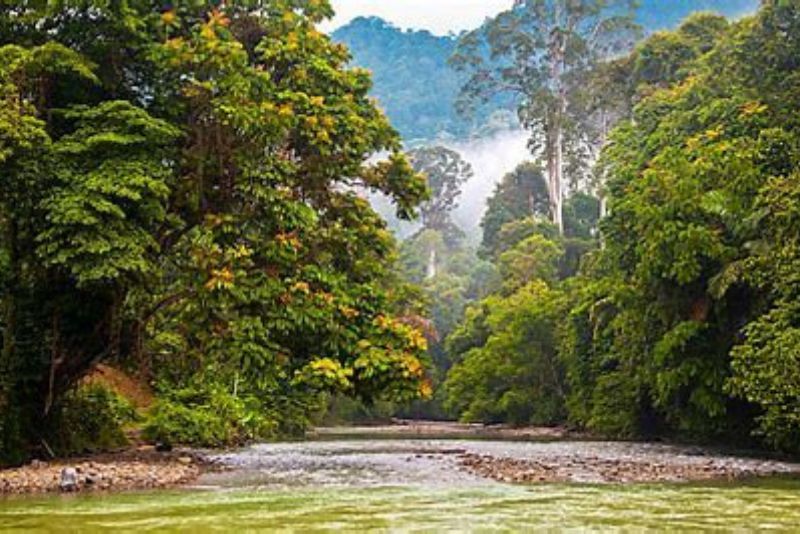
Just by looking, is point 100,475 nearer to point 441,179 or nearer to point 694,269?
point 694,269

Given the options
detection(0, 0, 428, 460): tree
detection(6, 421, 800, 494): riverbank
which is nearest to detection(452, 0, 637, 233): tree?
detection(6, 421, 800, 494): riverbank

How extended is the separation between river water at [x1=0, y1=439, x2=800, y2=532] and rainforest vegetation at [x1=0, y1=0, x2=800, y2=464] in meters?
2.23

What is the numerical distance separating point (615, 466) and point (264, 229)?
26.2 ft

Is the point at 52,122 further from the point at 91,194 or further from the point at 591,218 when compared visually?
the point at 591,218

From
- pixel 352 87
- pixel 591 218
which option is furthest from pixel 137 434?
pixel 591 218

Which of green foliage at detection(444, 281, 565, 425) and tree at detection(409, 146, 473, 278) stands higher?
tree at detection(409, 146, 473, 278)

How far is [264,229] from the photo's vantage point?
1791cm

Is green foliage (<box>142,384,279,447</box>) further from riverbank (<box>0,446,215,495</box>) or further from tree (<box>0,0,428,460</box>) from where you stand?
riverbank (<box>0,446,215,495</box>)

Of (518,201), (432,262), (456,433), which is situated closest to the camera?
(456,433)

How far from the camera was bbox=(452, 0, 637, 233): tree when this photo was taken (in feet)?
186

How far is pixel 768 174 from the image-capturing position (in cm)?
2347

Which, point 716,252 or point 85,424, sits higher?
point 716,252

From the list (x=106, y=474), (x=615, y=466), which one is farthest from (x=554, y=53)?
(x=106, y=474)

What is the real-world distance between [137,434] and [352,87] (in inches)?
424
